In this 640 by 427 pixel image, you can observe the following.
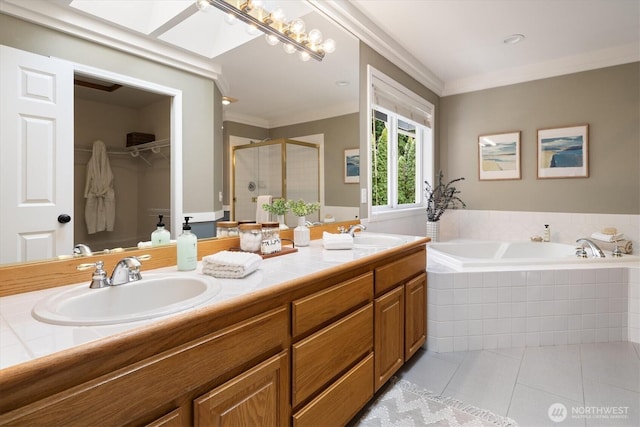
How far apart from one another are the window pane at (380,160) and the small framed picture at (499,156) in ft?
4.42

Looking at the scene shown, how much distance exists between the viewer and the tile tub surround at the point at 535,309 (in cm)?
231

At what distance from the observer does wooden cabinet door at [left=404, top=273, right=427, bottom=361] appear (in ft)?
6.43

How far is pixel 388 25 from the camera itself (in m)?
2.60

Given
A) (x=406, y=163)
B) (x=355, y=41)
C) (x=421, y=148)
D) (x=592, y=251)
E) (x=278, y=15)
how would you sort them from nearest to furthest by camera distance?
(x=278, y=15)
(x=355, y=41)
(x=592, y=251)
(x=406, y=163)
(x=421, y=148)

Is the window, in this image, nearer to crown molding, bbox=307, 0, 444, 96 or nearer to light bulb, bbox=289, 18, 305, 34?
crown molding, bbox=307, 0, 444, 96

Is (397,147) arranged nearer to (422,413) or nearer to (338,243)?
(338,243)

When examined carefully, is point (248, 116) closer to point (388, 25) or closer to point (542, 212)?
point (388, 25)

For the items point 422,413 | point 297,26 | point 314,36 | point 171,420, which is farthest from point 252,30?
point 422,413

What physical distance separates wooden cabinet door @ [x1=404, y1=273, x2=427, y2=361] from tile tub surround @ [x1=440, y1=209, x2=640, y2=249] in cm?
187

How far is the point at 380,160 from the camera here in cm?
299

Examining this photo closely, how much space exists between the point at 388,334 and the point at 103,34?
182 cm

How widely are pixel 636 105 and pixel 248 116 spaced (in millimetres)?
3510

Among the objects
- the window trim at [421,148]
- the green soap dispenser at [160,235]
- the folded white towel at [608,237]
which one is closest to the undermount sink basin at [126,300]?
the green soap dispenser at [160,235]

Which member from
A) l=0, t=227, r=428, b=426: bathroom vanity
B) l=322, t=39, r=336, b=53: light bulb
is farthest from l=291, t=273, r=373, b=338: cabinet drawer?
l=322, t=39, r=336, b=53: light bulb
